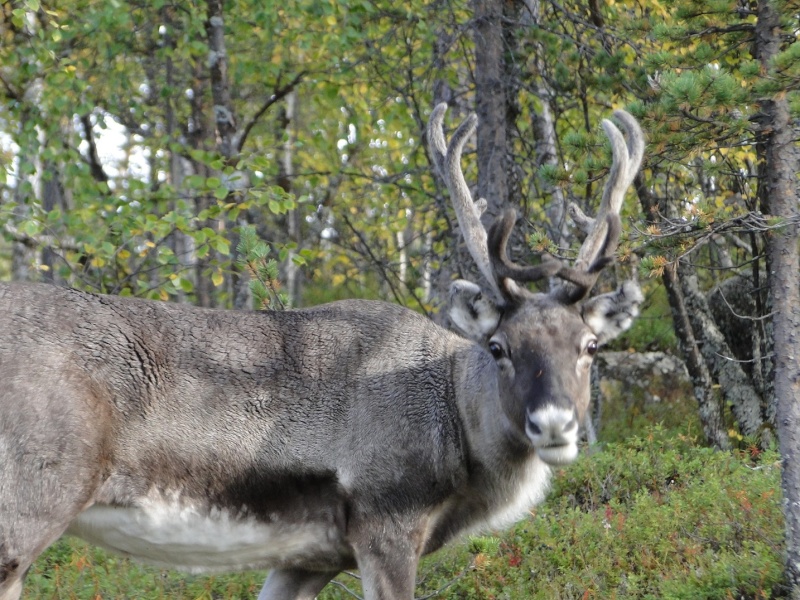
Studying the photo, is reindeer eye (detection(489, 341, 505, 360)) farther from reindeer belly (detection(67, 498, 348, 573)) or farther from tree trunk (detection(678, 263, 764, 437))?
tree trunk (detection(678, 263, 764, 437))

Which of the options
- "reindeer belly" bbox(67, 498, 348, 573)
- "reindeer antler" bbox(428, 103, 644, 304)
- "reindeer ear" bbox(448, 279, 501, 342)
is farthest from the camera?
"reindeer ear" bbox(448, 279, 501, 342)

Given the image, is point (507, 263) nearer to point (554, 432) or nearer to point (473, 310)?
point (473, 310)

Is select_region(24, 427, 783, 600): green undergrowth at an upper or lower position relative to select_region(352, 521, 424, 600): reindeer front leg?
lower

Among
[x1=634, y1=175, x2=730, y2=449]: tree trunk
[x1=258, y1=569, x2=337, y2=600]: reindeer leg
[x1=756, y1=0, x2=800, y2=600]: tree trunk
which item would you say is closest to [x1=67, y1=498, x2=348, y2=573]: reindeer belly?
[x1=258, y1=569, x2=337, y2=600]: reindeer leg

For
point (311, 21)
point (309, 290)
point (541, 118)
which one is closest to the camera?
point (541, 118)

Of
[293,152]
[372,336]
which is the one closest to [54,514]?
[372,336]

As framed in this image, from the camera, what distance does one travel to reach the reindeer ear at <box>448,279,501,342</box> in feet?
18.1

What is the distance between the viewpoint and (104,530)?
535cm

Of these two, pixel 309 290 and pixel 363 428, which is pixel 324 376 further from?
pixel 309 290

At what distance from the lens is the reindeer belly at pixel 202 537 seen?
5270 millimetres

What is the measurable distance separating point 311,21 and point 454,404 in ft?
26.1

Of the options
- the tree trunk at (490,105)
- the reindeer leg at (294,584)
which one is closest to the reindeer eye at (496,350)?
the reindeer leg at (294,584)

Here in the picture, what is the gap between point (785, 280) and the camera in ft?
19.2

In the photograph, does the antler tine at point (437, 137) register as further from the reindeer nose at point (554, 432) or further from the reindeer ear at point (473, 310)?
the reindeer nose at point (554, 432)
